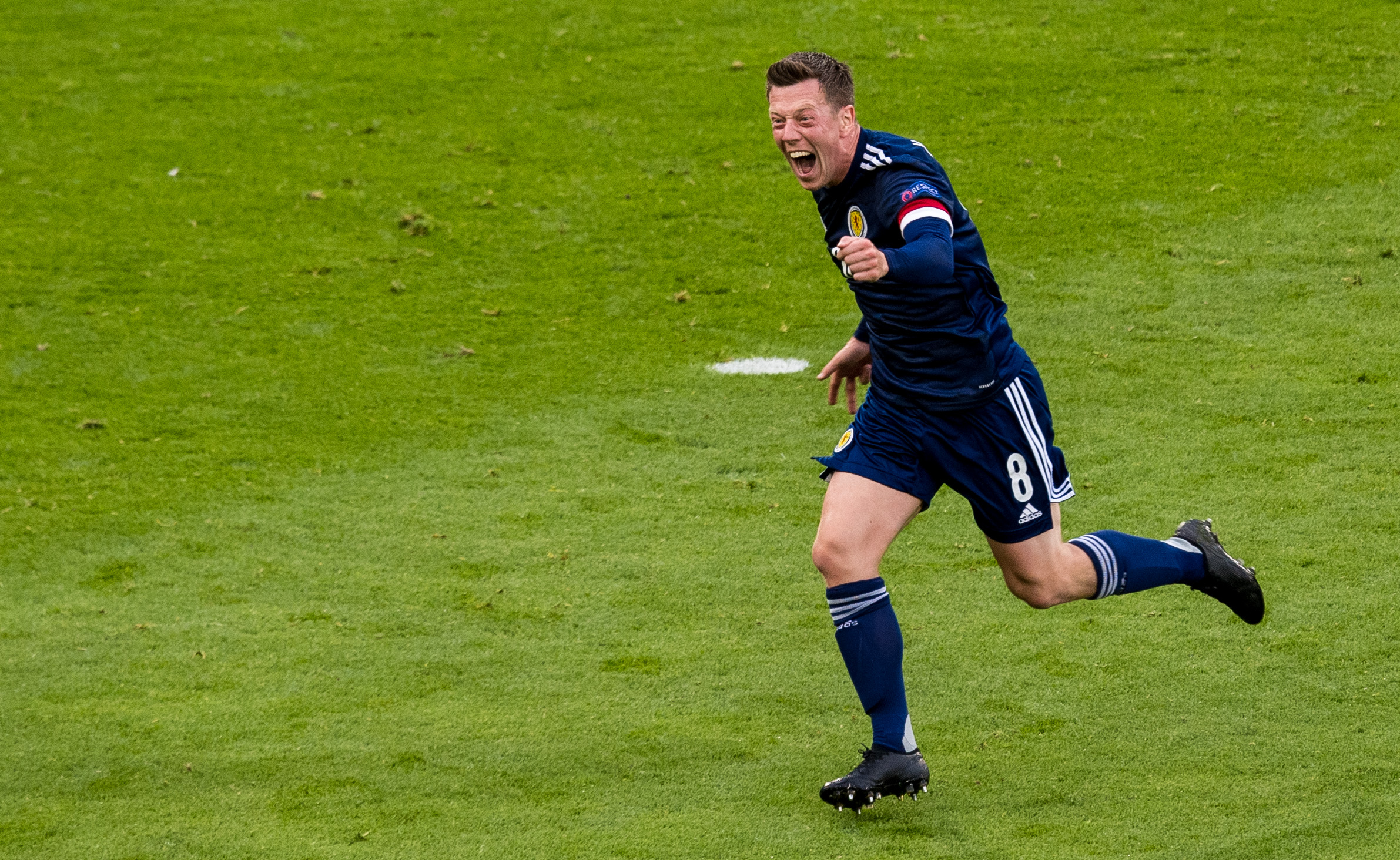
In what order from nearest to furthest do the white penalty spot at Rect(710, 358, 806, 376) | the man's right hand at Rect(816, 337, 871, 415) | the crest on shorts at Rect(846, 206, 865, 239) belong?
the crest on shorts at Rect(846, 206, 865, 239) < the man's right hand at Rect(816, 337, 871, 415) < the white penalty spot at Rect(710, 358, 806, 376)

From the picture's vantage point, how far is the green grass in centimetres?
414

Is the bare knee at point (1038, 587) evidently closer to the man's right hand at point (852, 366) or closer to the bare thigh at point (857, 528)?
the bare thigh at point (857, 528)

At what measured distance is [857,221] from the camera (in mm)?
4000

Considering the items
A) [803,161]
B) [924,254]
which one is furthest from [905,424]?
[803,161]

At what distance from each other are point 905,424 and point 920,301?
0.35 m

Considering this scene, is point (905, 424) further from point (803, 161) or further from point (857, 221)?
point (803, 161)

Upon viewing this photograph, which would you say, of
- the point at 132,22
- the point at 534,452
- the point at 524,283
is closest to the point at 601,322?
the point at 524,283

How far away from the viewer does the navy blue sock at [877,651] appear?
3.89 m

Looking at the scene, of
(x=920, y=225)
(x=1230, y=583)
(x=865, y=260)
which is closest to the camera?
(x=865, y=260)

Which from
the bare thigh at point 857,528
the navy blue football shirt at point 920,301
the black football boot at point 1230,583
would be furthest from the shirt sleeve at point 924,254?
→ the black football boot at point 1230,583

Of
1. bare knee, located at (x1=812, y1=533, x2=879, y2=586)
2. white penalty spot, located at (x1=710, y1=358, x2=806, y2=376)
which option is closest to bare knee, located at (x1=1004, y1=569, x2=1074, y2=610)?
bare knee, located at (x1=812, y1=533, x2=879, y2=586)

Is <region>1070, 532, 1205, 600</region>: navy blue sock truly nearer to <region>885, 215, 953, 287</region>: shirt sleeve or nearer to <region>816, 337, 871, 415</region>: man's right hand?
<region>816, 337, 871, 415</region>: man's right hand

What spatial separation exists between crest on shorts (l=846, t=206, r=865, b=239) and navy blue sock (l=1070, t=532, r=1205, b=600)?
1.12 meters

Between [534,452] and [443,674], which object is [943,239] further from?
[534,452]
